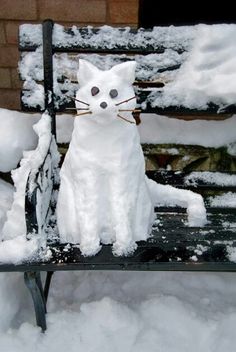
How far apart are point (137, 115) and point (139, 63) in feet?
1.18

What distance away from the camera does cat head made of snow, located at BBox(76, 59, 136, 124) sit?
6.32 feet

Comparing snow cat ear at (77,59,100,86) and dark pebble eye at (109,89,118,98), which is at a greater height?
snow cat ear at (77,59,100,86)

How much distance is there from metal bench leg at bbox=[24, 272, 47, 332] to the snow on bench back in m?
0.95

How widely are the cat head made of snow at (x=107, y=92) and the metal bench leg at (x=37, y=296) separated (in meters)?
0.73

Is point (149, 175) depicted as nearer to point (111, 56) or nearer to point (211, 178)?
point (211, 178)

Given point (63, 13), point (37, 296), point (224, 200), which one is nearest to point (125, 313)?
point (37, 296)

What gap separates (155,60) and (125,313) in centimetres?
129

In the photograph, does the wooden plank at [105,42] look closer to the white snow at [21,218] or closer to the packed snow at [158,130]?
the white snow at [21,218]

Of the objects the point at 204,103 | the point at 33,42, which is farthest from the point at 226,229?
the point at 33,42

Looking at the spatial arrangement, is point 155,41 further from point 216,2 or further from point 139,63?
point 216,2

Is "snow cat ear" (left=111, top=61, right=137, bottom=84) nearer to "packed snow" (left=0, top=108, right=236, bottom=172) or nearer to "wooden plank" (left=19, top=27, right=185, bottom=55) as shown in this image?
"wooden plank" (left=19, top=27, right=185, bottom=55)

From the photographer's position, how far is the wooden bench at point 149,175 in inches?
80.2

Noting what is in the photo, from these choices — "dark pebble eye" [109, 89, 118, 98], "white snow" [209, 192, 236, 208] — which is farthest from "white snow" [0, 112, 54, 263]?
"white snow" [209, 192, 236, 208]

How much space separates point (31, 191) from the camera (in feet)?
6.72
